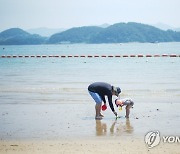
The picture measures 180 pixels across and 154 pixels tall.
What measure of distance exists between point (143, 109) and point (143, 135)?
378 centimetres

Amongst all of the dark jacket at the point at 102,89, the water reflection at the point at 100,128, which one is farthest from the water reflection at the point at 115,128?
the dark jacket at the point at 102,89

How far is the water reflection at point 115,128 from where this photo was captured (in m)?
9.64

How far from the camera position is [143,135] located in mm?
9195

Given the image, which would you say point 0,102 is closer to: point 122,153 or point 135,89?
point 135,89

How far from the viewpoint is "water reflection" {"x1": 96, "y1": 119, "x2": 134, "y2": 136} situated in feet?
31.6

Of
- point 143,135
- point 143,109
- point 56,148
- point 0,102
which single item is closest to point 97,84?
point 143,109

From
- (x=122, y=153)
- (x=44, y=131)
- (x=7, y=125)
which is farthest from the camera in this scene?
(x=7, y=125)

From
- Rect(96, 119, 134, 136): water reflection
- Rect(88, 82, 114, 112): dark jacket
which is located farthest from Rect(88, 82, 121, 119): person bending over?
Rect(96, 119, 134, 136): water reflection

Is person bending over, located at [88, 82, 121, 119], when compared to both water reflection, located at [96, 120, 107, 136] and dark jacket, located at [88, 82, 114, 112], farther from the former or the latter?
water reflection, located at [96, 120, 107, 136]

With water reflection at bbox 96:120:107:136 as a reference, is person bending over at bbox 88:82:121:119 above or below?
above

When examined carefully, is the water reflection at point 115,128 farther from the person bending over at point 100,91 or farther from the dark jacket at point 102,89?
the dark jacket at point 102,89

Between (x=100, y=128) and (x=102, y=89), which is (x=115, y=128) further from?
(x=102, y=89)

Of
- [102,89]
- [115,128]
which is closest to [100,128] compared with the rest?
[115,128]

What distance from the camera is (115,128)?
33.4ft
